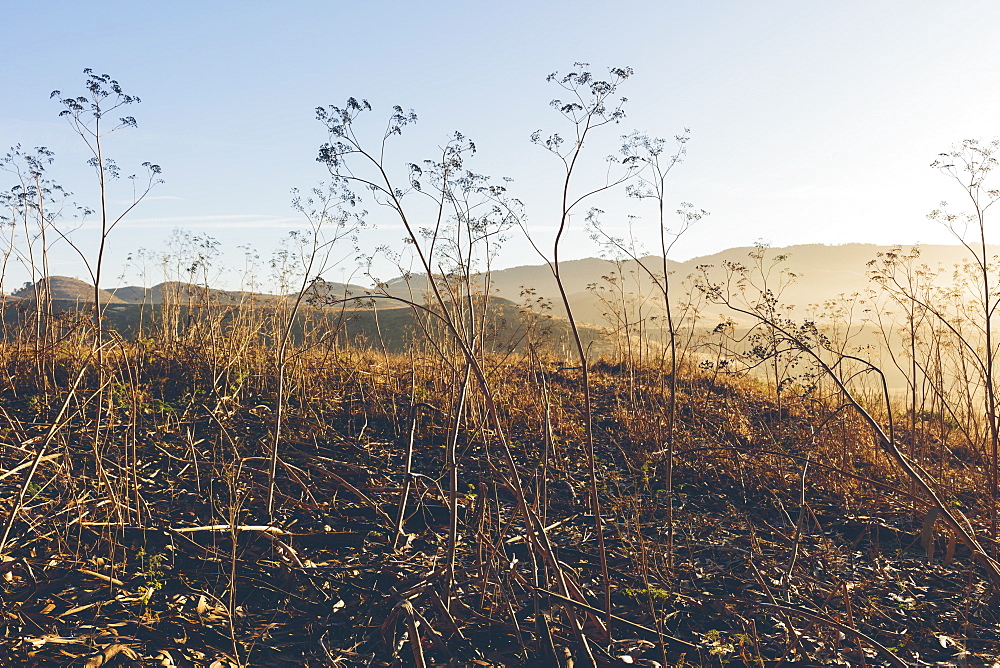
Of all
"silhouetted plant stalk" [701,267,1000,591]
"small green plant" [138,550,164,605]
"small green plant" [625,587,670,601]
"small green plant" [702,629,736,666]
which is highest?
"silhouetted plant stalk" [701,267,1000,591]

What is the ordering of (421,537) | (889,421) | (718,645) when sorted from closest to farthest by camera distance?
(718,645) < (889,421) < (421,537)

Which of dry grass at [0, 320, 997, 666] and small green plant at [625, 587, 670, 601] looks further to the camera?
small green plant at [625, 587, 670, 601]

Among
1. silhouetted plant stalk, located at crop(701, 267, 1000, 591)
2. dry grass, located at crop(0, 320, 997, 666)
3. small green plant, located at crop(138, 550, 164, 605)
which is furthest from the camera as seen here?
small green plant, located at crop(138, 550, 164, 605)

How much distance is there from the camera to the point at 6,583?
256 cm

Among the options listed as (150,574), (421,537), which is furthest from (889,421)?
(150,574)

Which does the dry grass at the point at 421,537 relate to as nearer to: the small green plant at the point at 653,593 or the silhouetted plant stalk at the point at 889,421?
the small green plant at the point at 653,593

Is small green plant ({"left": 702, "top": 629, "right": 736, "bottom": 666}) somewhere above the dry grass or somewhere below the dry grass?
below

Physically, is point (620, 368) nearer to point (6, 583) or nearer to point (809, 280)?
point (6, 583)

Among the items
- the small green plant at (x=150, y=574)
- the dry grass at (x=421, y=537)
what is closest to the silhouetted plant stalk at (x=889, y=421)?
the dry grass at (x=421, y=537)

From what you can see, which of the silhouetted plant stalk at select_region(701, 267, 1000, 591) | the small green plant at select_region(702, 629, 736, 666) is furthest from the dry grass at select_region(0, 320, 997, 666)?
the silhouetted plant stalk at select_region(701, 267, 1000, 591)

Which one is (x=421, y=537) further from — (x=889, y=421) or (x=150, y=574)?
(x=889, y=421)

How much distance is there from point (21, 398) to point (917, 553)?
199 inches

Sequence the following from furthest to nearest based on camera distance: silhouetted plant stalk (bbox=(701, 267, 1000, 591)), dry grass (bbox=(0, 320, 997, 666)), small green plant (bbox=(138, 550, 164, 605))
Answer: small green plant (bbox=(138, 550, 164, 605)) → dry grass (bbox=(0, 320, 997, 666)) → silhouetted plant stalk (bbox=(701, 267, 1000, 591))

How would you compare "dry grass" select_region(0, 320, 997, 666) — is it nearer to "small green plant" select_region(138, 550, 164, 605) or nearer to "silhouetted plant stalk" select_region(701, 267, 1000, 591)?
"small green plant" select_region(138, 550, 164, 605)
